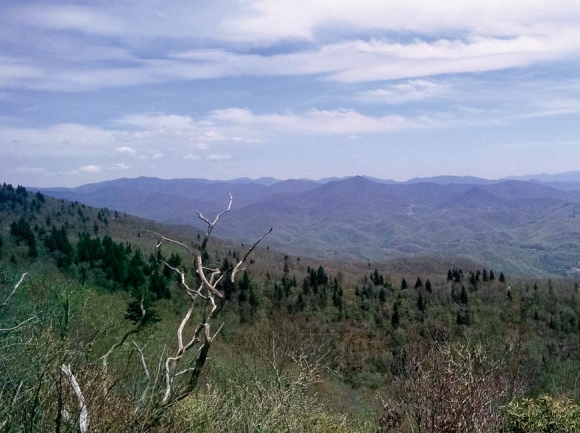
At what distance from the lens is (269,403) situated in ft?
37.8

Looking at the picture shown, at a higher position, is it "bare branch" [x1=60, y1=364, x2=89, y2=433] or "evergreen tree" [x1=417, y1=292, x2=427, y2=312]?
"bare branch" [x1=60, y1=364, x2=89, y2=433]

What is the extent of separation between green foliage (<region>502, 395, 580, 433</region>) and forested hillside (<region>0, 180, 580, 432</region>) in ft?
0.17

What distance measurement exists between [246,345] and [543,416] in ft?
110

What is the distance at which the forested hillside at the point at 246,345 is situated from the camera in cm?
726

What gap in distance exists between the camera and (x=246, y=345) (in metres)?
46.8

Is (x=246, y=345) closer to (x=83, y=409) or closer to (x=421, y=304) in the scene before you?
(x=83, y=409)

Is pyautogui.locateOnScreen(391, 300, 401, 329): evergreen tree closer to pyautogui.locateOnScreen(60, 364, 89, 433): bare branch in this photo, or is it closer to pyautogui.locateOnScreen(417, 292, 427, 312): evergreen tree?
pyautogui.locateOnScreen(417, 292, 427, 312): evergreen tree

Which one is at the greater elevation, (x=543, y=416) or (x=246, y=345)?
(x=543, y=416)

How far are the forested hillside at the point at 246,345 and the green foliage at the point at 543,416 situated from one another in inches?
2.0

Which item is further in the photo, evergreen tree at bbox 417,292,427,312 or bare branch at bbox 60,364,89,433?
evergreen tree at bbox 417,292,427,312

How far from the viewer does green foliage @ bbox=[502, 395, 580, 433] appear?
16.1 metres

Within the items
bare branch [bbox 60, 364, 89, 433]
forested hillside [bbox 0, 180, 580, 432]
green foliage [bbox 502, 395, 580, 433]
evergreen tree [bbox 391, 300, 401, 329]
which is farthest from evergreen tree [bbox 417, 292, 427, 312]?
bare branch [bbox 60, 364, 89, 433]

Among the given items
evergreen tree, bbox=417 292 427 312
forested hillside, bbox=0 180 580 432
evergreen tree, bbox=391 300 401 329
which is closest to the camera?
forested hillside, bbox=0 180 580 432

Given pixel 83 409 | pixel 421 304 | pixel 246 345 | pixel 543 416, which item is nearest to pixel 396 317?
pixel 421 304
